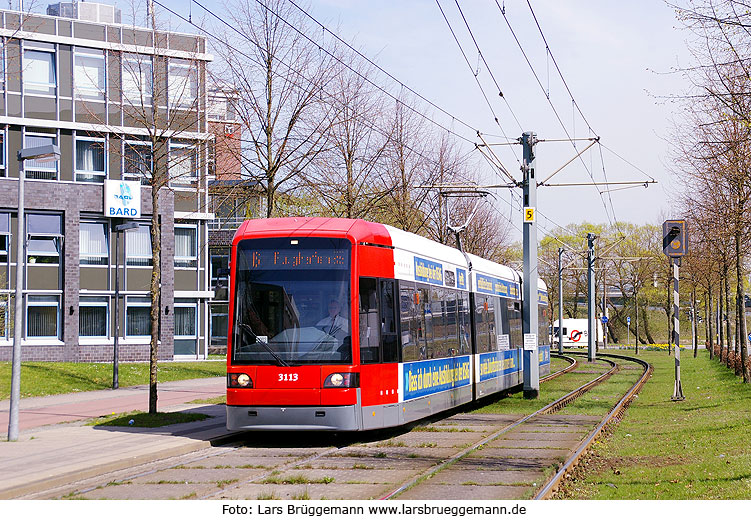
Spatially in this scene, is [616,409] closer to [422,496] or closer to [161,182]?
[161,182]

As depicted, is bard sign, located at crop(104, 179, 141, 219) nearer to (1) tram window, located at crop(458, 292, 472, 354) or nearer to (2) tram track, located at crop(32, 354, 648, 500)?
(1) tram window, located at crop(458, 292, 472, 354)

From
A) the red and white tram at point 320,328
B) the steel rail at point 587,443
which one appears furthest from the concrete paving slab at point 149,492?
the red and white tram at point 320,328

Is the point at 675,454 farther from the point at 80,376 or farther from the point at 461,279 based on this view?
the point at 80,376

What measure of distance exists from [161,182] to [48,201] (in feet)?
70.2

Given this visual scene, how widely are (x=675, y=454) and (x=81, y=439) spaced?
8.93m

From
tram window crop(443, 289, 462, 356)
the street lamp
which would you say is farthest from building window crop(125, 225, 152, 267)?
the street lamp

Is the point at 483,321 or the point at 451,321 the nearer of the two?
the point at 451,321

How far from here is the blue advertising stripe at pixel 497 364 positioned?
21834 mm

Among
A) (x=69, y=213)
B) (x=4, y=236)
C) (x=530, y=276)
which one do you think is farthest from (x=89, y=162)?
(x=530, y=276)

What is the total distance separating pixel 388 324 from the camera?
1534 centimetres

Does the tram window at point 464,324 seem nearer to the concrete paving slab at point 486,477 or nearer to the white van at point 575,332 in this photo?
the concrete paving slab at point 486,477

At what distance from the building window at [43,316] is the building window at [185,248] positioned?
649cm
